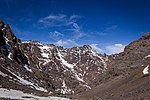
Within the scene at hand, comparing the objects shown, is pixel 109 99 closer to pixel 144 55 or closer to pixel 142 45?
pixel 144 55

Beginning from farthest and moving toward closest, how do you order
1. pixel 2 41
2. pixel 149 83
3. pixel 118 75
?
pixel 2 41
pixel 118 75
pixel 149 83

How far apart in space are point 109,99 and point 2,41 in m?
108

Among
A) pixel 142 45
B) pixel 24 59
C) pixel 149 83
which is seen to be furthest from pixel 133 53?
pixel 24 59

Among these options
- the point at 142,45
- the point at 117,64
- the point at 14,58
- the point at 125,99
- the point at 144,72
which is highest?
the point at 14,58

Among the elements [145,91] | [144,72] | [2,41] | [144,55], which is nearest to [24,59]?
[2,41]

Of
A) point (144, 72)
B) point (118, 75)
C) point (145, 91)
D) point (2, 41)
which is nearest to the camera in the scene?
point (145, 91)

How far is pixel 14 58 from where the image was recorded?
15438 cm

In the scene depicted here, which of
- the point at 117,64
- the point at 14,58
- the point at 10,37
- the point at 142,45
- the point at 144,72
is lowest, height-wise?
the point at 144,72

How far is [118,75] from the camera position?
275 ft

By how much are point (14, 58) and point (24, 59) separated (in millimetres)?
18088

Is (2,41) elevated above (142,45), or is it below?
above

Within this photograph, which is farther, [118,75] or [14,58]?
[14,58]

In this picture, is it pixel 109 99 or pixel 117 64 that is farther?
pixel 117 64

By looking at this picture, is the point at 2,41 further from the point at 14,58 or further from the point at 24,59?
the point at 24,59
